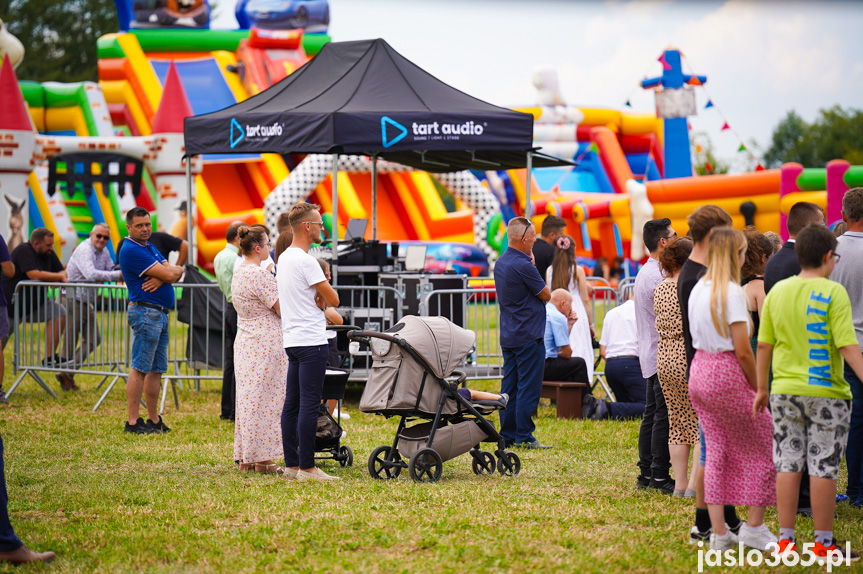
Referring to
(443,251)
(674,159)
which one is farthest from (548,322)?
(674,159)

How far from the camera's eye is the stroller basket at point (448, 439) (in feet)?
20.7

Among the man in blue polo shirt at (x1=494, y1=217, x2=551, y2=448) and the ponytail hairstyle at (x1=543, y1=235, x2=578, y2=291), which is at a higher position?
the ponytail hairstyle at (x1=543, y1=235, x2=578, y2=291)

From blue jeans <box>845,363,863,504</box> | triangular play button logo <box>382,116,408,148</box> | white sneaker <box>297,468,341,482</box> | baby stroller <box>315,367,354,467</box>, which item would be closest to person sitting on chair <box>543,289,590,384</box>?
triangular play button logo <box>382,116,408,148</box>

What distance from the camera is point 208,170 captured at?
23.3 m

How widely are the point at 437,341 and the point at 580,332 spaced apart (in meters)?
3.37

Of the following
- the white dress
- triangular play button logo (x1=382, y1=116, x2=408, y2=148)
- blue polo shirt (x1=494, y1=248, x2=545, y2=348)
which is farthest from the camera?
triangular play button logo (x1=382, y1=116, x2=408, y2=148)

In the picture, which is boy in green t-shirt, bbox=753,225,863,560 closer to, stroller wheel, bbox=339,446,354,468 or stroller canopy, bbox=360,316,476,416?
stroller canopy, bbox=360,316,476,416

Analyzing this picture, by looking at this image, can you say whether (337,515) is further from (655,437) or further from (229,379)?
(229,379)

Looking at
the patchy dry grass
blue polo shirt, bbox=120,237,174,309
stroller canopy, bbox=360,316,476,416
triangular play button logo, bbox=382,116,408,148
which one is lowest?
the patchy dry grass

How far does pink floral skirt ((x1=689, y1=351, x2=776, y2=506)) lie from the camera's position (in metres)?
4.25

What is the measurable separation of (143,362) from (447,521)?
3941 millimetres

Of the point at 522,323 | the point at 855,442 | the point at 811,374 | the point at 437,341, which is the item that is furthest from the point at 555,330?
the point at 811,374

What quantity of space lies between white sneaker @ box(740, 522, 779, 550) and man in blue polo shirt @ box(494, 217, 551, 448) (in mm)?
3088

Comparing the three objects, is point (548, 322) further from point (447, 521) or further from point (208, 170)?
point (208, 170)
